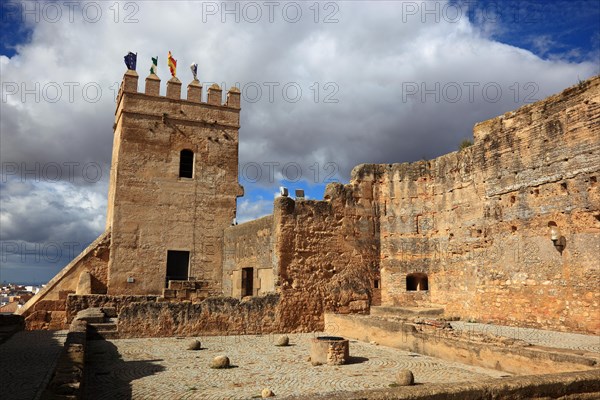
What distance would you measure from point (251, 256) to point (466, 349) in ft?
30.6

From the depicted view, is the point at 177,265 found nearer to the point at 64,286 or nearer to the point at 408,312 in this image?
the point at 64,286

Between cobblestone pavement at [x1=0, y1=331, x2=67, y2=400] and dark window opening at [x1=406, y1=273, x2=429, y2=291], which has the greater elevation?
dark window opening at [x1=406, y1=273, x2=429, y2=291]

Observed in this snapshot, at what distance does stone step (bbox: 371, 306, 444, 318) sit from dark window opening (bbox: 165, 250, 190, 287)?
8.66 m

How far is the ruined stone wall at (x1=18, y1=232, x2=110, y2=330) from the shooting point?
16094 millimetres

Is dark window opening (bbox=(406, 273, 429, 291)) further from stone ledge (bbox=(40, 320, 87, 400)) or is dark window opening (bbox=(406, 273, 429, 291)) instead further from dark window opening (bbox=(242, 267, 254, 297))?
stone ledge (bbox=(40, 320, 87, 400))

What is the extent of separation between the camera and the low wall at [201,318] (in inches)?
489

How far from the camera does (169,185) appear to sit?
65.1ft

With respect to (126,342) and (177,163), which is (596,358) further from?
(177,163)

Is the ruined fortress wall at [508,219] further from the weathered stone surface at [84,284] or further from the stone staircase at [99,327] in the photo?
the weathered stone surface at [84,284]

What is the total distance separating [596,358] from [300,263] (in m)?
8.56

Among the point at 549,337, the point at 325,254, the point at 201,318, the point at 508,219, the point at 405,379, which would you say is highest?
the point at 508,219

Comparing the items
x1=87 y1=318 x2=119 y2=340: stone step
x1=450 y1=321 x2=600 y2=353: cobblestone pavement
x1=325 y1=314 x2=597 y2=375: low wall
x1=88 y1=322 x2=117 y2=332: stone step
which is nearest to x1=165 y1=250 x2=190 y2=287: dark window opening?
x1=88 y1=322 x2=117 y2=332: stone step

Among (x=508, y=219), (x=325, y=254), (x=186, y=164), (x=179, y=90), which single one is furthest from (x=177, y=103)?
(x=508, y=219)

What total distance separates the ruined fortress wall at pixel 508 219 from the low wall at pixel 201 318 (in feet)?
13.8
